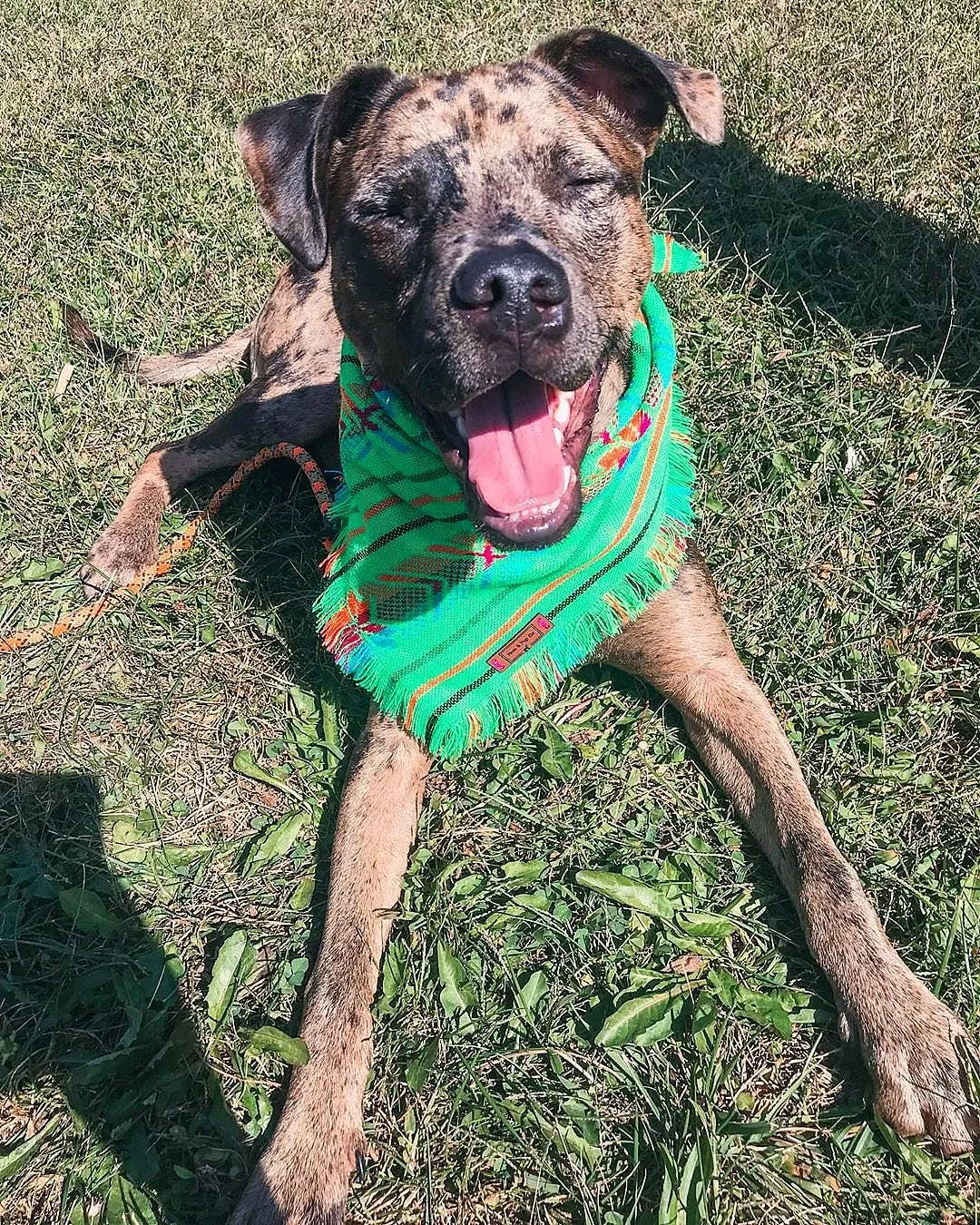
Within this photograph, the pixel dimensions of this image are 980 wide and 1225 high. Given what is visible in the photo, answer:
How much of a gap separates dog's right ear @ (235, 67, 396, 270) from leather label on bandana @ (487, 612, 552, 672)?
133cm

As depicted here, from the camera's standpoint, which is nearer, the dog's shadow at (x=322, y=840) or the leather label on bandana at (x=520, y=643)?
the dog's shadow at (x=322, y=840)

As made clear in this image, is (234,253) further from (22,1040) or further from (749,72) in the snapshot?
(22,1040)

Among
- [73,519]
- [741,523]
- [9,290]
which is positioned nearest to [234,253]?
[9,290]

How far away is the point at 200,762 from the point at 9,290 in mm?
3659

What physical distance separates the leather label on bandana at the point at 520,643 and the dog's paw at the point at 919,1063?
1451mm

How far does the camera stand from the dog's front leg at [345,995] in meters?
2.41

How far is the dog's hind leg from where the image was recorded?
4.23 meters

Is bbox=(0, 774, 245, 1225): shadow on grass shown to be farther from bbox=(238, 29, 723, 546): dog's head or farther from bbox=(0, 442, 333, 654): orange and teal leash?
bbox=(238, 29, 723, 546): dog's head

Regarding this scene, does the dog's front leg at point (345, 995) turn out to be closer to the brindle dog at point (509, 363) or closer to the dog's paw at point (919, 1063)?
the brindle dog at point (509, 363)

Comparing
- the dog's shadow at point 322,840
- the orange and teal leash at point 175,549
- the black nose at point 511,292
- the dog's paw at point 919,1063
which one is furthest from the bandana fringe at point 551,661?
the dog's paw at point 919,1063

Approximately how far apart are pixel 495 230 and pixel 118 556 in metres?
2.35

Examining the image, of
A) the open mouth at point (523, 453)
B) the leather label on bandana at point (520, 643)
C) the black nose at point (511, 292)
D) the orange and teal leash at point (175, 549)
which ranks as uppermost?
the black nose at point (511, 292)

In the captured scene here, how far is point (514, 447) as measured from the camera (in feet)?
8.79

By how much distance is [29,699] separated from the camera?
12.1 feet
